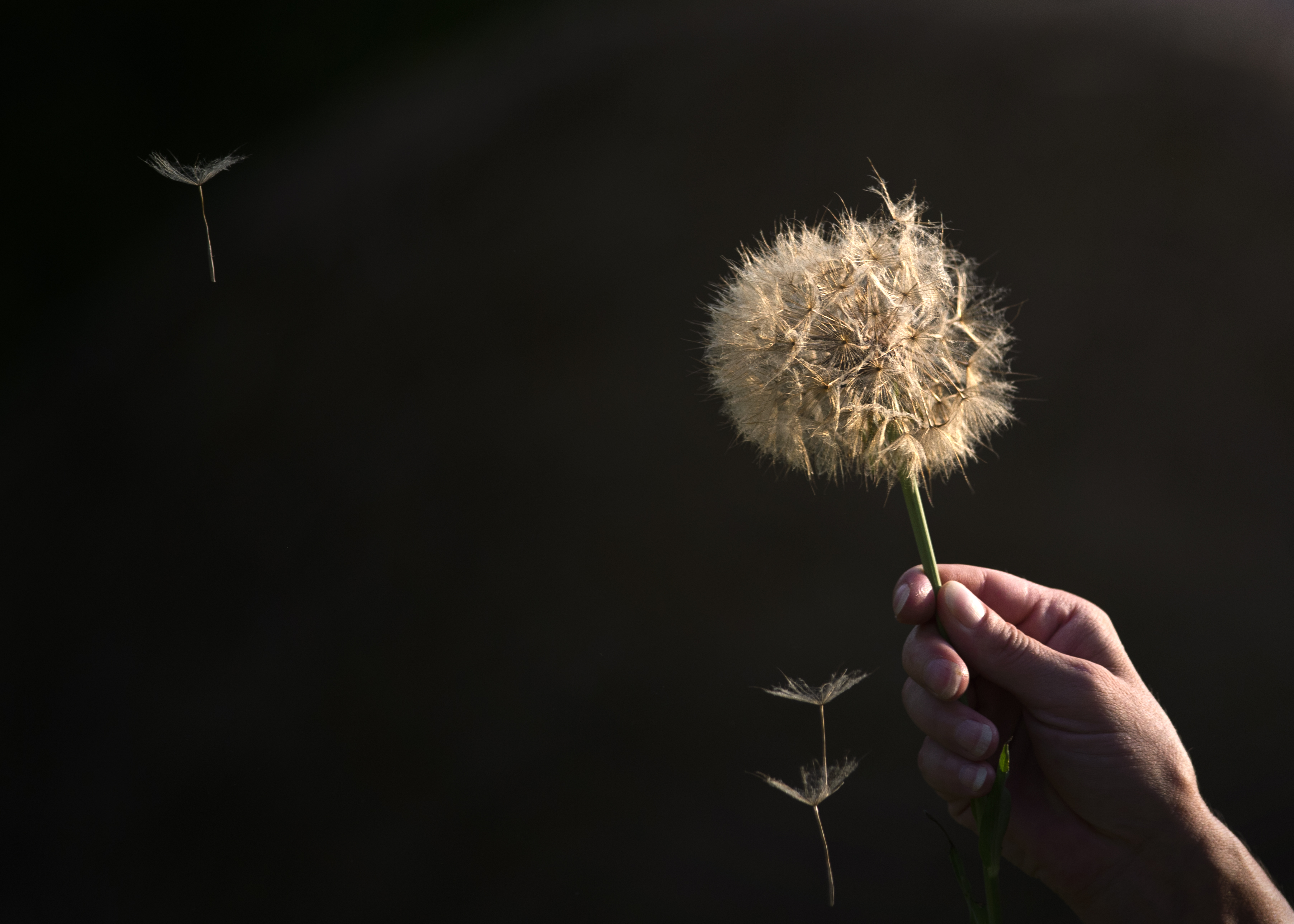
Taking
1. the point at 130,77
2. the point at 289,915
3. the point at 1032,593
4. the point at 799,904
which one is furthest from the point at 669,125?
the point at 289,915

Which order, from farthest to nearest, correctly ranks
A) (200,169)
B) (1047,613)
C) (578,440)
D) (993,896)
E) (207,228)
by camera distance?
1. (578,440)
2. (207,228)
3. (200,169)
4. (1047,613)
5. (993,896)

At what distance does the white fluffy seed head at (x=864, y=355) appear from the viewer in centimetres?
109

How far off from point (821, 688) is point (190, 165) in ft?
5.56

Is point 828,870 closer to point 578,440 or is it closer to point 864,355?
point 578,440

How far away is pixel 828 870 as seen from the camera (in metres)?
1.69

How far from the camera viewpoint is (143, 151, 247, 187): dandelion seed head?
1490mm

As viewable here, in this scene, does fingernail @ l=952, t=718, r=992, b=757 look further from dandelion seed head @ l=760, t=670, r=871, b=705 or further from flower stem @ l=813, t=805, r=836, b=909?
flower stem @ l=813, t=805, r=836, b=909

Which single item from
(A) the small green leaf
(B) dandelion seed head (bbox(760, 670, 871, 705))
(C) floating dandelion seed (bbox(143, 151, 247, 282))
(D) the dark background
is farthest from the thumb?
(C) floating dandelion seed (bbox(143, 151, 247, 282))

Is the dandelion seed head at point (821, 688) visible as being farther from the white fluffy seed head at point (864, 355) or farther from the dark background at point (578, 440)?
the white fluffy seed head at point (864, 355)

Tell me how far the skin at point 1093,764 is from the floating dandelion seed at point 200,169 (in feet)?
4.92

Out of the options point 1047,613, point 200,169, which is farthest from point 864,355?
point 200,169

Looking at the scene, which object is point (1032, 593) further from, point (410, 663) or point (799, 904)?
point (410, 663)

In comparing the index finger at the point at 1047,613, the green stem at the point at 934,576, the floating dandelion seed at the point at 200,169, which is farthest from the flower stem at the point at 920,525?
the floating dandelion seed at the point at 200,169

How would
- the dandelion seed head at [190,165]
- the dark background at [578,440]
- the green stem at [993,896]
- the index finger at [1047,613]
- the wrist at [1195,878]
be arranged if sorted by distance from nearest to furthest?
the green stem at [993,896] → the wrist at [1195,878] → the index finger at [1047,613] → the dandelion seed head at [190,165] → the dark background at [578,440]
